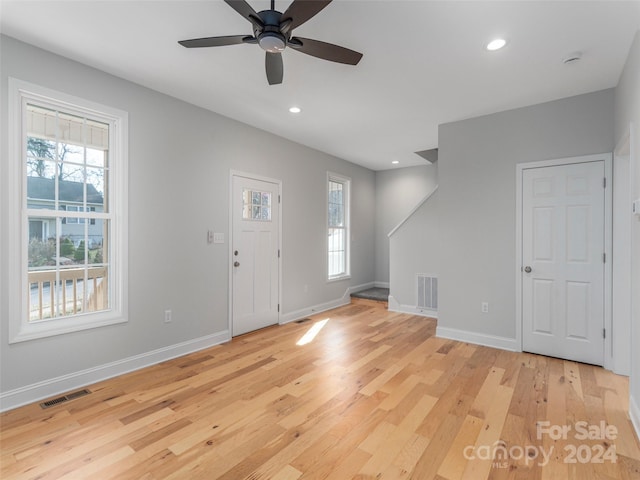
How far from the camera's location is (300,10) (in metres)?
1.70

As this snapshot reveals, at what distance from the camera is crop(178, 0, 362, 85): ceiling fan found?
1.67m

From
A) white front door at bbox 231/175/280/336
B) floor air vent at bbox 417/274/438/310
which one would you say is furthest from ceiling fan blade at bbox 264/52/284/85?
floor air vent at bbox 417/274/438/310

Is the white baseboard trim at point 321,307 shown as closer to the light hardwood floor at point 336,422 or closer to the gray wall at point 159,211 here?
the gray wall at point 159,211

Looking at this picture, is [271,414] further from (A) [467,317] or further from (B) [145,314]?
(A) [467,317]

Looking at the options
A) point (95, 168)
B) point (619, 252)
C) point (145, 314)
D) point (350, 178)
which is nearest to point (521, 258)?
point (619, 252)

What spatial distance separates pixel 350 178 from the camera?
20.9 ft

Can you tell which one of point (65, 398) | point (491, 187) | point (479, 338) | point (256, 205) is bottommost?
point (65, 398)

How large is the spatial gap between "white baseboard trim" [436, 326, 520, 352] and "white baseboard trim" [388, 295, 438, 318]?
3.31 ft

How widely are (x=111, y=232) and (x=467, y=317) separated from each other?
4.09 metres

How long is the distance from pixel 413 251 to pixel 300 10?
4187mm

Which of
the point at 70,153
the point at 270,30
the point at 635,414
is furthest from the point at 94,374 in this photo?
the point at 635,414

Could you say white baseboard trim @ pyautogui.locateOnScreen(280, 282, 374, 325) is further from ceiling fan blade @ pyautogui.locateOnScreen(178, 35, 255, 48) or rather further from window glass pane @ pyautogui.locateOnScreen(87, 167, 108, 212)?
ceiling fan blade @ pyautogui.locateOnScreen(178, 35, 255, 48)

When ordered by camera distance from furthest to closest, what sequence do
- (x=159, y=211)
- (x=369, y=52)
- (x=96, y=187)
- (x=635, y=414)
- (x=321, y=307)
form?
(x=321, y=307) < (x=159, y=211) < (x=96, y=187) < (x=369, y=52) < (x=635, y=414)

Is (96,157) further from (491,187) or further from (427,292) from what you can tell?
(427,292)
